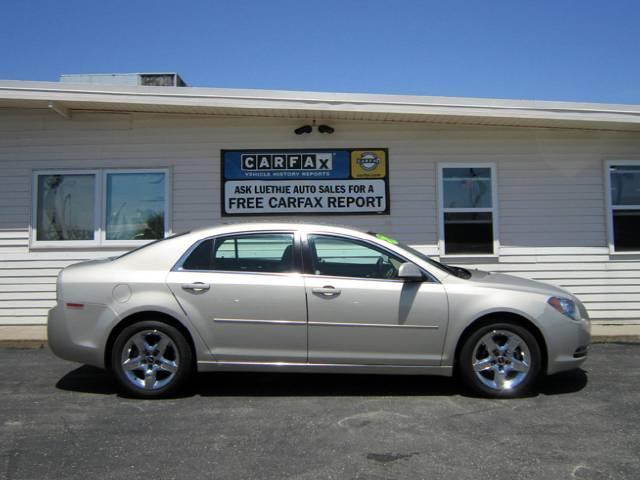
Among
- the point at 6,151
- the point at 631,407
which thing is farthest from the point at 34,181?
the point at 631,407

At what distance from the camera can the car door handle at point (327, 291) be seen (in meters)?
5.16

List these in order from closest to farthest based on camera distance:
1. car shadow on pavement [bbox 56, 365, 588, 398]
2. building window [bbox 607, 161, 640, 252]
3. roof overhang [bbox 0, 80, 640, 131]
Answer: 1. car shadow on pavement [bbox 56, 365, 588, 398]
2. roof overhang [bbox 0, 80, 640, 131]
3. building window [bbox 607, 161, 640, 252]

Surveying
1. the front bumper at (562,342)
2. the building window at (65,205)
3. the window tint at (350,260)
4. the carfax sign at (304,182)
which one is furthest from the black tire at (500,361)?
the building window at (65,205)

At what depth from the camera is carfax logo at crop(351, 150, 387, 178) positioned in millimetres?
8805

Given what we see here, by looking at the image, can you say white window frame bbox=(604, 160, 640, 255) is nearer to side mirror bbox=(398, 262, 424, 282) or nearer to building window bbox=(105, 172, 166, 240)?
side mirror bbox=(398, 262, 424, 282)

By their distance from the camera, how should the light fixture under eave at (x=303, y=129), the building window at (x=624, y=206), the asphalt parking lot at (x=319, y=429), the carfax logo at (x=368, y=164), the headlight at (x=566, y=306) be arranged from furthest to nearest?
the building window at (x=624, y=206) < the carfax logo at (x=368, y=164) < the light fixture under eave at (x=303, y=129) < the headlight at (x=566, y=306) < the asphalt parking lot at (x=319, y=429)

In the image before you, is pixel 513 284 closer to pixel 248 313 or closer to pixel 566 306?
pixel 566 306

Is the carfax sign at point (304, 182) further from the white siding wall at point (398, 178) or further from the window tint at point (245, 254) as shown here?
the window tint at point (245, 254)

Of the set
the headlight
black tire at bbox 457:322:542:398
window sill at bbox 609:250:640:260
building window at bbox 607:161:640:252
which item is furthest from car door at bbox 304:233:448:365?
building window at bbox 607:161:640:252

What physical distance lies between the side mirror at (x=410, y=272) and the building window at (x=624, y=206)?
201 inches

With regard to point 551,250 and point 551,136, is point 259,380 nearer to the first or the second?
point 551,250

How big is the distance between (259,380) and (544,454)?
2955 mm

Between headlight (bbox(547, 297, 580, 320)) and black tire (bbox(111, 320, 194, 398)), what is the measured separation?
3.28 metres

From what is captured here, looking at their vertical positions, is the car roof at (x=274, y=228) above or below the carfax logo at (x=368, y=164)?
below
